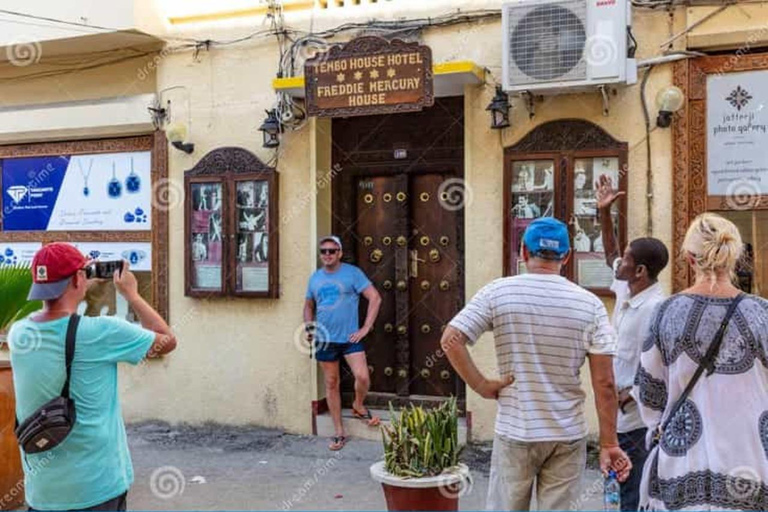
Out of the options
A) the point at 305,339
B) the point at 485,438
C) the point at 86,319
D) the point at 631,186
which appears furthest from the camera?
the point at 305,339

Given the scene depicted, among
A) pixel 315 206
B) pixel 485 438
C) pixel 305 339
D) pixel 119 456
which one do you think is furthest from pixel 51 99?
pixel 119 456

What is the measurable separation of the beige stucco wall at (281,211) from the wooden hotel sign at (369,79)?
0.47 meters

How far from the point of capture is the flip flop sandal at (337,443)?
23.4 ft

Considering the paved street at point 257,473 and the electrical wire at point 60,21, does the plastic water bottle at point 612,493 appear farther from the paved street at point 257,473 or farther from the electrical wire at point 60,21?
the electrical wire at point 60,21

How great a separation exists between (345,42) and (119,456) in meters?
4.92

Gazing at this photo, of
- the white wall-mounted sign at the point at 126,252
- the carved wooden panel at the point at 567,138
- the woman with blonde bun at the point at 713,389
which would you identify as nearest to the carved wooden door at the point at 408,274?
the carved wooden panel at the point at 567,138

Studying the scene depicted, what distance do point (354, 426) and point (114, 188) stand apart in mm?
3617

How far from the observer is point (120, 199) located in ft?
27.9

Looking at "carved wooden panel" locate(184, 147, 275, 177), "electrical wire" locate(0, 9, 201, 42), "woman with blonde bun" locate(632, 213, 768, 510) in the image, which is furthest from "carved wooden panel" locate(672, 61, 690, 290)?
"electrical wire" locate(0, 9, 201, 42)

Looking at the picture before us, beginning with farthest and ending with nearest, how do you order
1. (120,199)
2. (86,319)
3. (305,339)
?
(120,199), (305,339), (86,319)

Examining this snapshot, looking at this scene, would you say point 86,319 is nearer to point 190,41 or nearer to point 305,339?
point 305,339

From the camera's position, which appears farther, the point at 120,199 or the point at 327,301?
the point at 120,199

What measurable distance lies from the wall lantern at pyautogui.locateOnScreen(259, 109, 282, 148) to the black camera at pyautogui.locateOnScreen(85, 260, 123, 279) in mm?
3889

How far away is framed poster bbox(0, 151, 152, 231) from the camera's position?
8.43 meters
